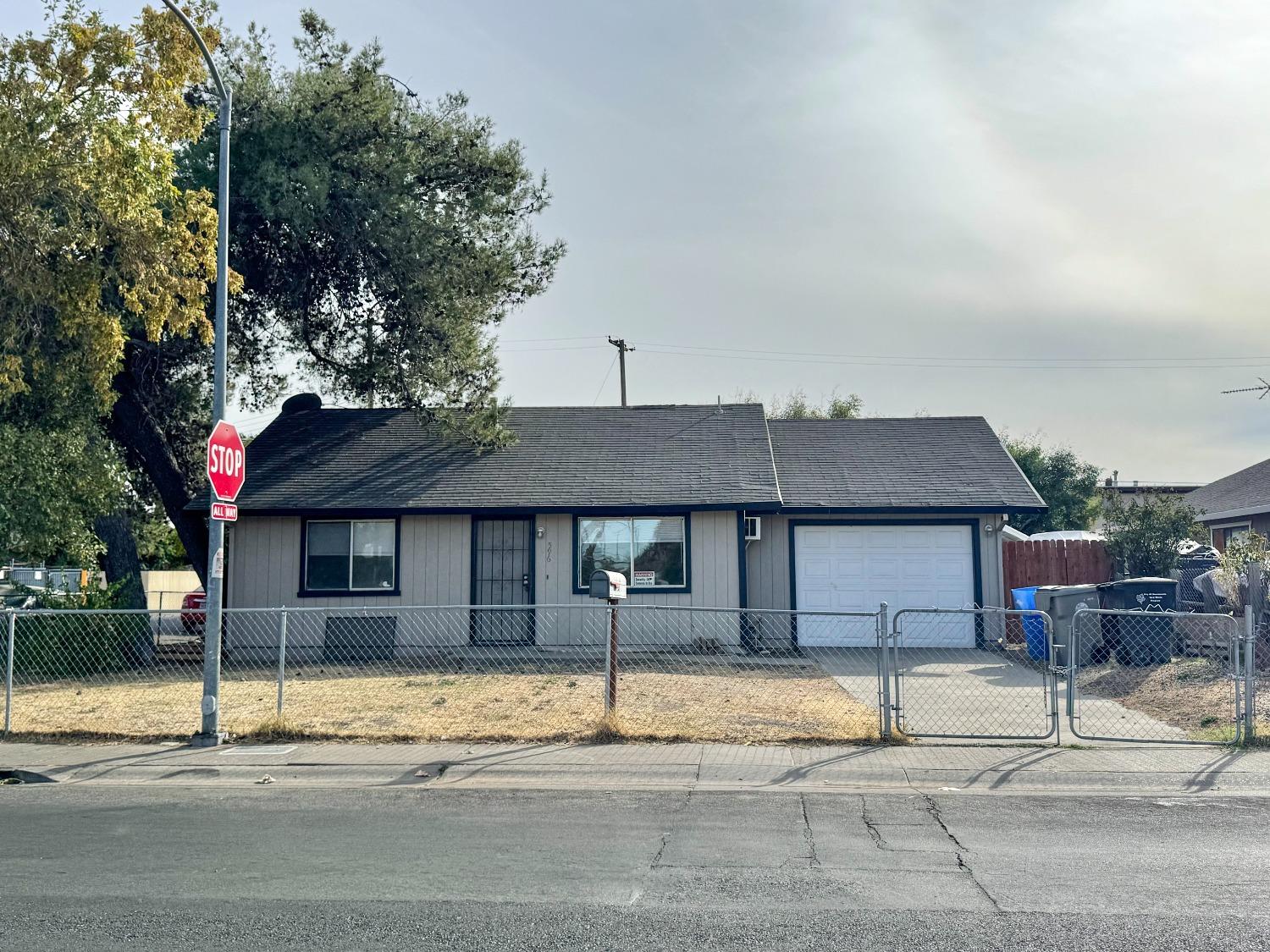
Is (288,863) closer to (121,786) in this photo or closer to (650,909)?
(650,909)

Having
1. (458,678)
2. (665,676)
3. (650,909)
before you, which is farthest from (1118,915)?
(458,678)

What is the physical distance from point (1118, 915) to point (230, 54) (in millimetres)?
18974

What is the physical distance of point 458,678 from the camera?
48.9 feet

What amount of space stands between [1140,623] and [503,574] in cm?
1028

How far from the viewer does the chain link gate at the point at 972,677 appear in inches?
410

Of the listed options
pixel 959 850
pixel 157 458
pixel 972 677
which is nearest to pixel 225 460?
pixel 959 850

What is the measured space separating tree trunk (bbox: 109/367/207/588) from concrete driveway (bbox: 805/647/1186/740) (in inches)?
439

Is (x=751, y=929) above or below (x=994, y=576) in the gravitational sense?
below

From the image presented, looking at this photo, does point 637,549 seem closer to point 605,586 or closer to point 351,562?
point 351,562

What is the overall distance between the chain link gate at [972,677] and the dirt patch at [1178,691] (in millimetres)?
819

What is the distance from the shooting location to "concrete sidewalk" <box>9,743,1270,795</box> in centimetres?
870

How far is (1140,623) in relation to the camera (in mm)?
15398

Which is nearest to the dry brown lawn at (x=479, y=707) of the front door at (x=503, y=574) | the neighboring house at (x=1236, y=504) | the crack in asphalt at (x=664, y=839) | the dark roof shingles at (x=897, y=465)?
the crack in asphalt at (x=664, y=839)

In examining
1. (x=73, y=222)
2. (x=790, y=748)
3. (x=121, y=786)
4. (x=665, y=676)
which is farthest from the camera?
(x=665, y=676)
